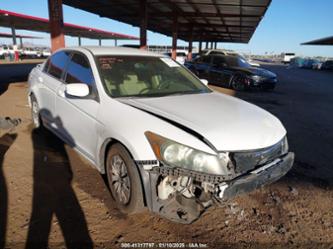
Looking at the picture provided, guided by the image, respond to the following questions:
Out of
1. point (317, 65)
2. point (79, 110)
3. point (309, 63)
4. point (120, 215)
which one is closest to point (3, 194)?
point (79, 110)

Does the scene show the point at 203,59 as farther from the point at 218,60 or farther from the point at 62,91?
the point at 62,91

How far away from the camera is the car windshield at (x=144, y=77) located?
11.4ft

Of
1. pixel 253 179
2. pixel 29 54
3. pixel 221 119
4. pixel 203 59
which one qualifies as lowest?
pixel 29 54

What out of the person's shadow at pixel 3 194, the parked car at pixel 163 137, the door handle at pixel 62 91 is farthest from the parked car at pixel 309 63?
the person's shadow at pixel 3 194

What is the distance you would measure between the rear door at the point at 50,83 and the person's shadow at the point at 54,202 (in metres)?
0.41

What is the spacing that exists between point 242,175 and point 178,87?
5.77ft

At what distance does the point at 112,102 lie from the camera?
311 centimetres

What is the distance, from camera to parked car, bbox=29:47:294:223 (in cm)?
249

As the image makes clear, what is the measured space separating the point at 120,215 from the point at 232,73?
10.7 metres

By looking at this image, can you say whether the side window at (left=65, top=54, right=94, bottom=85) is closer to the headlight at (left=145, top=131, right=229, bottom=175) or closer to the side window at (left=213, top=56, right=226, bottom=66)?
the headlight at (left=145, top=131, right=229, bottom=175)

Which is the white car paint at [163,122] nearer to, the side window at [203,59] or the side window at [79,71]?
the side window at [79,71]

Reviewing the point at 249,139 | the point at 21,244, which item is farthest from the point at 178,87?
the point at 21,244

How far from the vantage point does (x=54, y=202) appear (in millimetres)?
3166

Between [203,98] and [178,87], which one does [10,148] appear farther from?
[203,98]
